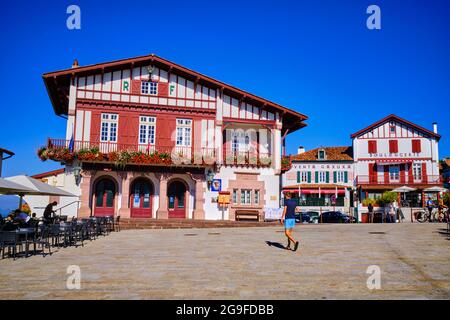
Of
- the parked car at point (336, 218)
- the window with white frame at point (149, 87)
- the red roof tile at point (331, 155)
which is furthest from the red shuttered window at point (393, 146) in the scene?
the window with white frame at point (149, 87)

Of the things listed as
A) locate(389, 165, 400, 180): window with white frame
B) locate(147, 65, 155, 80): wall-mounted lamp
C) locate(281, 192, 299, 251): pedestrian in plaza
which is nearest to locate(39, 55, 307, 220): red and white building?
locate(147, 65, 155, 80): wall-mounted lamp

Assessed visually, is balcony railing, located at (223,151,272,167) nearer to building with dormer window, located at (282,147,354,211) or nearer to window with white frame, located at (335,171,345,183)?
building with dormer window, located at (282,147,354,211)

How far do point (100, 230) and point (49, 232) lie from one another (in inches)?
199

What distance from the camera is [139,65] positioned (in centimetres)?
2522

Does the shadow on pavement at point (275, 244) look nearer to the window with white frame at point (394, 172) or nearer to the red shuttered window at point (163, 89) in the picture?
the red shuttered window at point (163, 89)

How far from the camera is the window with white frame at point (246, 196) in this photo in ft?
84.9

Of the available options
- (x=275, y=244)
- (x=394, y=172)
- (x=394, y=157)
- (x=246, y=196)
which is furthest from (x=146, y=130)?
(x=394, y=172)

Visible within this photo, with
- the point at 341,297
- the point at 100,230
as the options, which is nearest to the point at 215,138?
the point at 100,230

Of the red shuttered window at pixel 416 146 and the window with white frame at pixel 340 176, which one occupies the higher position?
the red shuttered window at pixel 416 146

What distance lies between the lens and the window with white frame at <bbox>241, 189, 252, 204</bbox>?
2587 centimetres

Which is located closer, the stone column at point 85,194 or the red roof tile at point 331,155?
the stone column at point 85,194

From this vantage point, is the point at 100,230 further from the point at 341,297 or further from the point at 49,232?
the point at 341,297

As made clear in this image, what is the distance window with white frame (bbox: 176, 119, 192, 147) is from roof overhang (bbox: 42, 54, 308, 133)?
2675 mm

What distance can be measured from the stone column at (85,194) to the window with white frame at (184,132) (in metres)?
Result: 5.61
